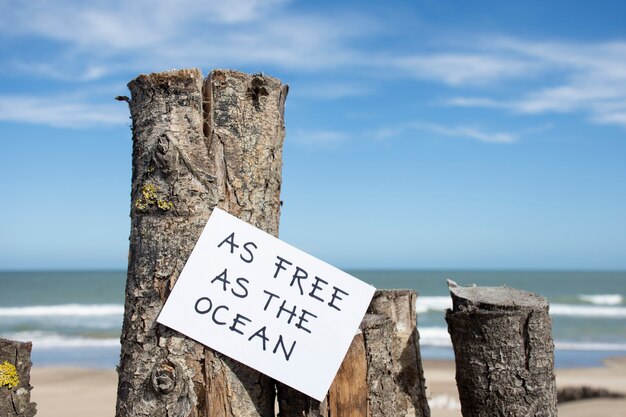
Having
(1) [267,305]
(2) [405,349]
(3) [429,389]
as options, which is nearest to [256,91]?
(1) [267,305]

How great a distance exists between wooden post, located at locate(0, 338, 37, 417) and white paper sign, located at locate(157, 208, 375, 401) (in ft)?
2.29

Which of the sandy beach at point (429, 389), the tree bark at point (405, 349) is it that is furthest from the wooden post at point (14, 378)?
the sandy beach at point (429, 389)

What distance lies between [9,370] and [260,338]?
3.51 ft

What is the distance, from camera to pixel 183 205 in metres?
2.33

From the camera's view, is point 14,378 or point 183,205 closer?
point 183,205

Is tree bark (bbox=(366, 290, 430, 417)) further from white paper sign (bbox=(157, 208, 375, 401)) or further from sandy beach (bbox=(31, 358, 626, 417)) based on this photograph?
sandy beach (bbox=(31, 358, 626, 417))

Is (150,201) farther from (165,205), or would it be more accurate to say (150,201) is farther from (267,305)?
(267,305)

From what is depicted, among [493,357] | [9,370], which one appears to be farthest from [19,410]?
[493,357]

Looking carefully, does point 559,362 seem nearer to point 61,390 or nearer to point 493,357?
point 61,390

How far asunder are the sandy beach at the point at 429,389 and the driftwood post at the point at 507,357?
3.65m

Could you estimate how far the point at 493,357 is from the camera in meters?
2.43

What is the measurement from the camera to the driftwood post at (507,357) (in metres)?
2.42

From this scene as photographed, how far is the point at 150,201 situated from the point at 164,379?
69 centimetres

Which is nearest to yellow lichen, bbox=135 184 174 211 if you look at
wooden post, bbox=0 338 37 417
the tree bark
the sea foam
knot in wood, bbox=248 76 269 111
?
knot in wood, bbox=248 76 269 111
